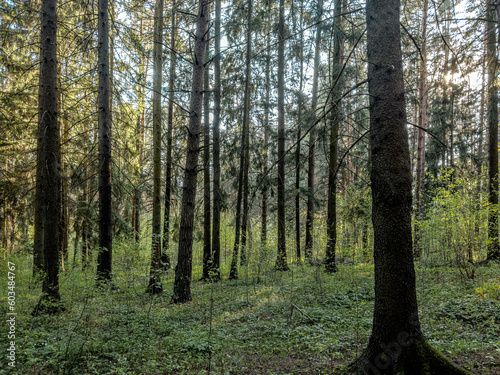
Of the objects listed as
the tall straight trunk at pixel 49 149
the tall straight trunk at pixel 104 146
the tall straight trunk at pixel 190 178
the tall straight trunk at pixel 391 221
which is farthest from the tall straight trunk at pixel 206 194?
the tall straight trunk at pixel 391 221

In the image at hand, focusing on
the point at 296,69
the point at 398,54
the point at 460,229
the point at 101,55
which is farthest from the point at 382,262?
the point at 296,69

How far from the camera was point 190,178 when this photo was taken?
701 cm

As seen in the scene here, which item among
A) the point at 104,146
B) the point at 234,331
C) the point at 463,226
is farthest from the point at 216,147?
the point at 463,226

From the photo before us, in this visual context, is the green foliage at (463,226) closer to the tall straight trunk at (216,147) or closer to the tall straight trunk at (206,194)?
the tall straight trunk at (216,147)

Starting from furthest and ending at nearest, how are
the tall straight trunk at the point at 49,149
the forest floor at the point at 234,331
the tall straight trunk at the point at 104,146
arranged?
the tall straight trunk at the point at 104,146
the tall straight trunk at the point at 49,149
the forest floor at the point at 234,331

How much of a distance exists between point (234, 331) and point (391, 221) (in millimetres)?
3586

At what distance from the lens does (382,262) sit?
270cm

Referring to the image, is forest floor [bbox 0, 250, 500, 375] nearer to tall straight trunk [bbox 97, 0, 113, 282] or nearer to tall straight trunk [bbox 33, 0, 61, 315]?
tall straight trunk [bbox 33, 0, 61, 315]

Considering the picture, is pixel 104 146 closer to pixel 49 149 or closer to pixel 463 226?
pixel 49 149

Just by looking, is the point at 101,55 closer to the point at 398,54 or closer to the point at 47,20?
the point at 47,20

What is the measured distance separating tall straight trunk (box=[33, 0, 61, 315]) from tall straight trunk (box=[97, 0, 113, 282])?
1423mm

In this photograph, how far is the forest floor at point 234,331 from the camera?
3.46 meters

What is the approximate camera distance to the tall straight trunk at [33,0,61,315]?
5.55 metres

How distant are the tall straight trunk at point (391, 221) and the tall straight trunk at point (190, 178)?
4884mm
